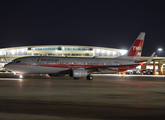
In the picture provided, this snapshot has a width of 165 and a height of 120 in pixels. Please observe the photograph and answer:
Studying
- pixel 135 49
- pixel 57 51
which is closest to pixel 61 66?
pixel 135 49

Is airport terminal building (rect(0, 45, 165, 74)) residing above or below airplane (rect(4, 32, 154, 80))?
above

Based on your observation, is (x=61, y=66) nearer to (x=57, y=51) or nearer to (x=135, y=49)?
(x=135, y=49)

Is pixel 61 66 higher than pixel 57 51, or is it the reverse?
pixel 57 51

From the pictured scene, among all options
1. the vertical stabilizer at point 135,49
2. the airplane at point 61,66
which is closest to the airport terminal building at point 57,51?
the vertical stabilizer at point 135,49

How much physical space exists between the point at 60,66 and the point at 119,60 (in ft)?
36.5

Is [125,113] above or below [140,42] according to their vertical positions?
below

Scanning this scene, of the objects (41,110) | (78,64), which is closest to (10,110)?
(41,110)

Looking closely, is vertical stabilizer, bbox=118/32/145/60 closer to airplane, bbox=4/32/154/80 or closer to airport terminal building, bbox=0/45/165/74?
airplane, bbox=4/32/154/80

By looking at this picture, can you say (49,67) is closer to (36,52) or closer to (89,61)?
(89,61)

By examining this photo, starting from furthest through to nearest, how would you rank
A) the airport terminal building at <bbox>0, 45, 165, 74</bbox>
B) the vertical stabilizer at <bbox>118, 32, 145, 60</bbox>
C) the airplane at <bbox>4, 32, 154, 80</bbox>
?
the airport terminal building at <bbox>0, 45, 165, 74</bbox>
the vertical stabilizer at <bbox>118, 32, 145, 60</bbox>
the airplane at <bbox>4, 32, 154, 80</bbox>

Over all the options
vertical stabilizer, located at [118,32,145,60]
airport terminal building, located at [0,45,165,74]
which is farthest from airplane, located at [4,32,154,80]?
airport terminal building, located at [0,45,165,74]

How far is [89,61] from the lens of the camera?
34.6 metres

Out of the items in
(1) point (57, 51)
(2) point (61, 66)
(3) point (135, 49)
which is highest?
(1) point (57, 51)

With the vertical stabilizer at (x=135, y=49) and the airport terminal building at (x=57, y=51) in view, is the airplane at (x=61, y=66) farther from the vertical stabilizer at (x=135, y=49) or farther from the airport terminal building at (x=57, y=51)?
the airport terminal building at (x=57, y=51)
